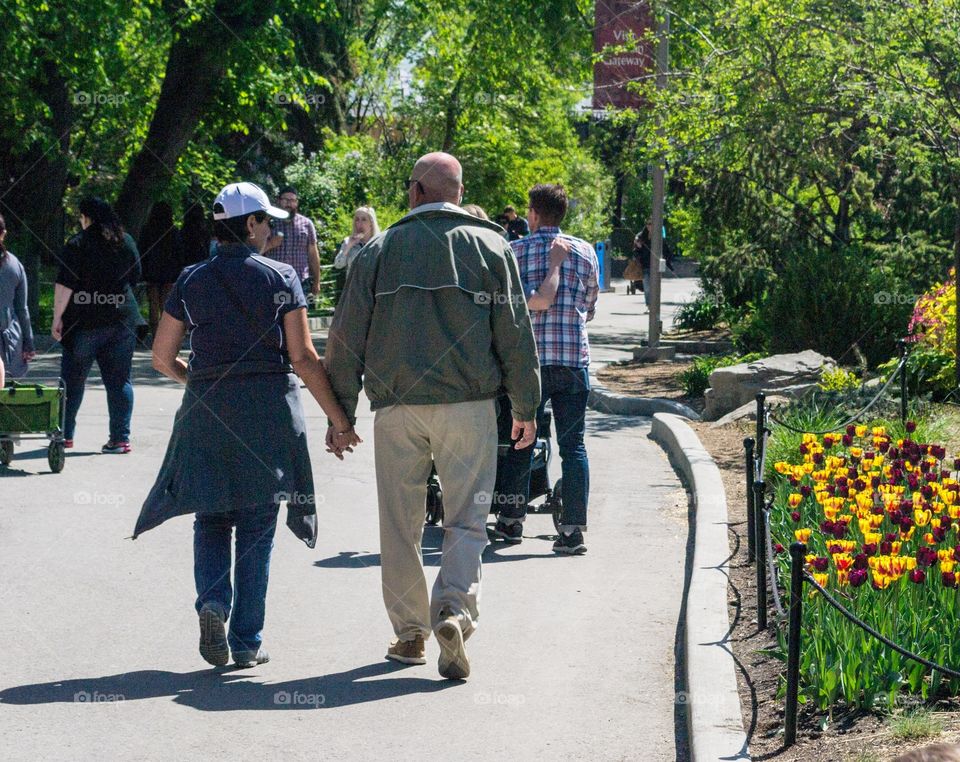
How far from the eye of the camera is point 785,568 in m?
6.20

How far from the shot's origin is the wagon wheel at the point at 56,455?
977cm

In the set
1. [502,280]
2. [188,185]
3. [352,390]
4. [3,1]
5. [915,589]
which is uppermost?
[3,1]

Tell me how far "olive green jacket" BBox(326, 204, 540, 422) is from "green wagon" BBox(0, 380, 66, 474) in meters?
4.73

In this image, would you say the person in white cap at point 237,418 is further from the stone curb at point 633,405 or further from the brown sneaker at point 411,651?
the stone curb at point 633,405

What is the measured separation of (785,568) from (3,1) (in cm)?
1449

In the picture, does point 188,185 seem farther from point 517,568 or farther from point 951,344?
point 517,568

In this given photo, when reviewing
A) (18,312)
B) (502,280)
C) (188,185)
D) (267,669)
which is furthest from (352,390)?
(188,185)

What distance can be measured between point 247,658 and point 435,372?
1.37 metres

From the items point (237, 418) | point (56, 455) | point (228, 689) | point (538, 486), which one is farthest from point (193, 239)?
point (228, 689)

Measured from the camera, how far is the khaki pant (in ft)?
18.1

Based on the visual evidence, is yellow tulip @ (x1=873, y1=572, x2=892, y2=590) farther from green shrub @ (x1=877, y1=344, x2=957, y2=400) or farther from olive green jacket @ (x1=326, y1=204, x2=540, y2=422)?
green shrub @ (x1=877, y1=344, x2=957, y2=400)

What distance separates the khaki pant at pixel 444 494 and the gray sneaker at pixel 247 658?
0.56m

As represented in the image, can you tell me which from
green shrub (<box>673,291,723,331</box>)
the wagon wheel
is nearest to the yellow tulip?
the wagon wheel

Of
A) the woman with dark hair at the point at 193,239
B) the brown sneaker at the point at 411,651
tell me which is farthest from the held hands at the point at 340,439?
the woman with dark hair at the point at 193,239
